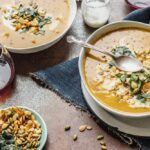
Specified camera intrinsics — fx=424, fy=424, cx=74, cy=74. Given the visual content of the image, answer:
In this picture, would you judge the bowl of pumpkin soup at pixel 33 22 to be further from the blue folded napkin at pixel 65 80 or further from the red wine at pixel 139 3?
the red wine at pixel 139 3

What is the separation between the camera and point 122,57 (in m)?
1.25

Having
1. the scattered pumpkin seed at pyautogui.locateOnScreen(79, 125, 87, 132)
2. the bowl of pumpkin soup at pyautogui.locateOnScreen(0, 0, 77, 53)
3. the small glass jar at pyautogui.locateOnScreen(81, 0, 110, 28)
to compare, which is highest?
the small glass jar at pyautogui.locateOnScreen(81, 0, 110, 28)

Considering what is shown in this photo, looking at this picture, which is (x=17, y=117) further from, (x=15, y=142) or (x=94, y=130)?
(x=94, y=130)

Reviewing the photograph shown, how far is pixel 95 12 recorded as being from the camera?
141 cm

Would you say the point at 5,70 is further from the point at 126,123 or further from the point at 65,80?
the point at 126,123

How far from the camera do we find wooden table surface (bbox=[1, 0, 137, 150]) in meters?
1.18

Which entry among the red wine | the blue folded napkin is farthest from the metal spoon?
the red wine

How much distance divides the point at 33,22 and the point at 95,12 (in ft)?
0.68

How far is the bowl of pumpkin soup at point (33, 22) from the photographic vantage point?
1344 mm

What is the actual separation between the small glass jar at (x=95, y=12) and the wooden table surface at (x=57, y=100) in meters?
0.04

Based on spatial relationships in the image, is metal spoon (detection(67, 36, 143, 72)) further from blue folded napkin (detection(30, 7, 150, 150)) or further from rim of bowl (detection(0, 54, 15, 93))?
rim of bowl (detection(0, 54, 15, 93))

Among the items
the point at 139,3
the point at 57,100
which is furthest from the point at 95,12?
the point at 57,100

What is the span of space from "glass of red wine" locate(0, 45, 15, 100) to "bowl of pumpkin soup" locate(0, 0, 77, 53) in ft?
0.27

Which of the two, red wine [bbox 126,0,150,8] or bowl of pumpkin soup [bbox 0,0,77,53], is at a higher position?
red wine [bbox 126,0,150,8]
